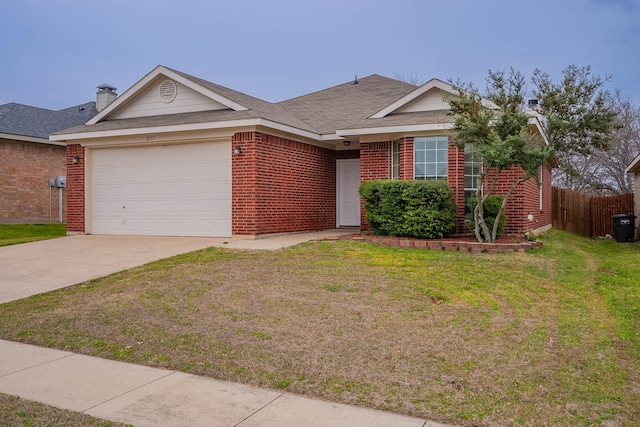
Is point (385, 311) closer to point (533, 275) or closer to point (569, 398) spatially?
point (569, 398)

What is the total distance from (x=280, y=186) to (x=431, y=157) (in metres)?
3.94

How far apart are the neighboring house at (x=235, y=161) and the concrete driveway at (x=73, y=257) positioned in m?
0.97

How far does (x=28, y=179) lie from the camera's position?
21.3 meters

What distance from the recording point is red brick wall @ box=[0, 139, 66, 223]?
803 inches

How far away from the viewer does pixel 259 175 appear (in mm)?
13094

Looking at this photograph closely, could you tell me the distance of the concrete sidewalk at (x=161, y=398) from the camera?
395 cm

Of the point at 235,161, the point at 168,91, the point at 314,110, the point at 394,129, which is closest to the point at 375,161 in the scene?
the point at 394,129

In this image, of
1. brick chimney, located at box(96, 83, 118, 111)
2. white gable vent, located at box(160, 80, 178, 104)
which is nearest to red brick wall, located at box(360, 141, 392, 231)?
white gable vent, located at box(160, 80, 178, 104)

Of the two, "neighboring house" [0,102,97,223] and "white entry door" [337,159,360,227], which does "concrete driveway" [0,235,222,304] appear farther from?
"neighboring house" [0,102,97,223]

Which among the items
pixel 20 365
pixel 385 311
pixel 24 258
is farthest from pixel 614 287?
pixel 24 258

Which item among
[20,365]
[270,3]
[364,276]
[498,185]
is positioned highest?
[270,3]

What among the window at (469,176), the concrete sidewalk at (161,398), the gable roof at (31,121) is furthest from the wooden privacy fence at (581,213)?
the gable roof at (31,121)

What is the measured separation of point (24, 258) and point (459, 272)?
9035mm

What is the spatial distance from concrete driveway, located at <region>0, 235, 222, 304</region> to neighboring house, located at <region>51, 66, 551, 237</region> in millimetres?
967
